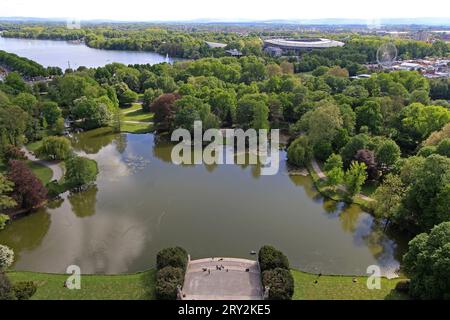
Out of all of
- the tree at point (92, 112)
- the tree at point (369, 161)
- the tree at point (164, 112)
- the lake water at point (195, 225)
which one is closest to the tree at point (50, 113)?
the tree at point (92, 112)

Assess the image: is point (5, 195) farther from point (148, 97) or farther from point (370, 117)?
point (370, 117)

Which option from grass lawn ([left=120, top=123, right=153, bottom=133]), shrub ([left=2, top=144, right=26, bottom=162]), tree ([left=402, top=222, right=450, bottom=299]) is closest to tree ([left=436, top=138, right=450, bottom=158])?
tree ([left=402, top=222, right=450, bottom=299])

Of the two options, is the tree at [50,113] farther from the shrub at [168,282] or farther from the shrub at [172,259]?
the shrub at [168,282]

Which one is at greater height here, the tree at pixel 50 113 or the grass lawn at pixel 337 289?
the tree at pixel 50 113

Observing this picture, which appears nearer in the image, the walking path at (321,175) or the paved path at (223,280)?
the paved path at (223,280)

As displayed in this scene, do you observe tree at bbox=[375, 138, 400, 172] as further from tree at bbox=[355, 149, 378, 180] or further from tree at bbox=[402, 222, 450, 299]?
tree at bbox=[402, 222, 450, 299]

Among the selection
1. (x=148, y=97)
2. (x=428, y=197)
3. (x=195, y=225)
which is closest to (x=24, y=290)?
(x=195, y=225)
